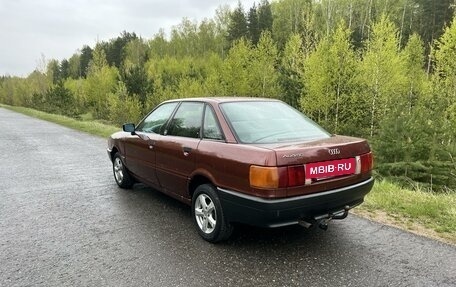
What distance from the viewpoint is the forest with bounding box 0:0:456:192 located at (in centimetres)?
1048

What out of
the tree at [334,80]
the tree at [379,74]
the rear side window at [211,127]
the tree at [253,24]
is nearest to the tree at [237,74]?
the tree at [334,80]

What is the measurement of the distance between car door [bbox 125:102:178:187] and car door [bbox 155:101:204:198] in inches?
7.0

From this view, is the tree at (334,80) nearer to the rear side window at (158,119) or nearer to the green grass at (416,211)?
the green grass at (416,211)

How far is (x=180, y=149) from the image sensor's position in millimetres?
4441

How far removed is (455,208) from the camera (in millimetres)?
4805

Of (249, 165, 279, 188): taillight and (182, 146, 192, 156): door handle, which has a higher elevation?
(182, 146, 192, 156): door handle

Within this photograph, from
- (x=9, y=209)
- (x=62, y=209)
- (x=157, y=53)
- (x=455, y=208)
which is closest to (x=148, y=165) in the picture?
(x=62, y=209)

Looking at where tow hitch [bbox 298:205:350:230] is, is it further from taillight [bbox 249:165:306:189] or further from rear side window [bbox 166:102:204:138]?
rear side window [bbox 166:102:204:138]

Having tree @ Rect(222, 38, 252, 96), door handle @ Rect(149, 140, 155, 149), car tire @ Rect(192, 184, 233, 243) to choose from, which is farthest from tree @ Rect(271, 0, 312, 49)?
car tire @ Rect(192, 184, 233, 243)

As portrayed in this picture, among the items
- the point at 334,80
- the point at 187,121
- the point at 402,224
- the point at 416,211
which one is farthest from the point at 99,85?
the point at 402,224

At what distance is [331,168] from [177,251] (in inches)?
70.5

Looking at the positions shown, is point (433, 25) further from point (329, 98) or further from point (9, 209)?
point (9, 209)

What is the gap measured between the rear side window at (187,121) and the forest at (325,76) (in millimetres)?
7008

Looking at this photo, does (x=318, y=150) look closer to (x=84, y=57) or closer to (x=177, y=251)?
(x=177, y=251)
